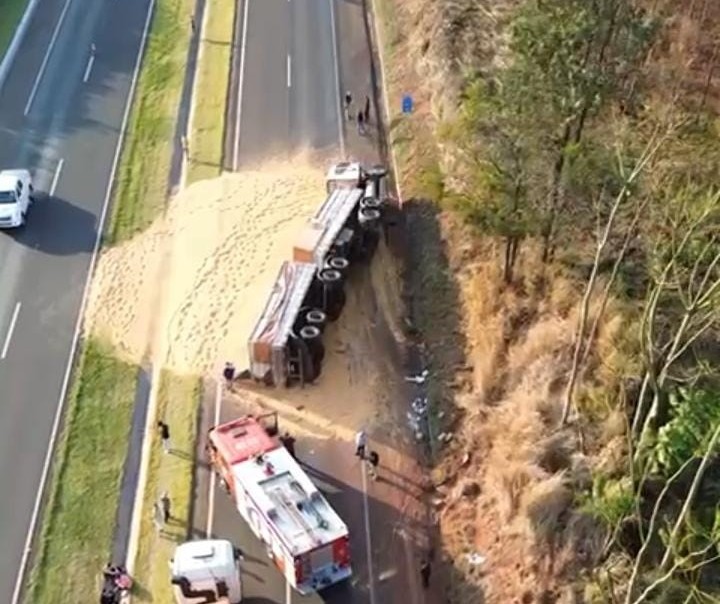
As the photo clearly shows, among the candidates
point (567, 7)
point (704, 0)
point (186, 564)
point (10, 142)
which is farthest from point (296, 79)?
point (186, 564)

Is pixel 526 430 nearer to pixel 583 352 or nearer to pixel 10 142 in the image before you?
pixel 583 352

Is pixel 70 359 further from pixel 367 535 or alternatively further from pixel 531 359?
pixel 531 359

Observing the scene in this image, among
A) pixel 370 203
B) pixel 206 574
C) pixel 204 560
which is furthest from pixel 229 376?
pixel 370 203

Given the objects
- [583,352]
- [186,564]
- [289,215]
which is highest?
[289,215]

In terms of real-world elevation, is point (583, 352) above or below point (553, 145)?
below

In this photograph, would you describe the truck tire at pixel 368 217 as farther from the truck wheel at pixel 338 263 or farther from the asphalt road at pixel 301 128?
the asphalt road at pixel 301 128

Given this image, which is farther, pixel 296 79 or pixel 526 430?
pixel 296 79
